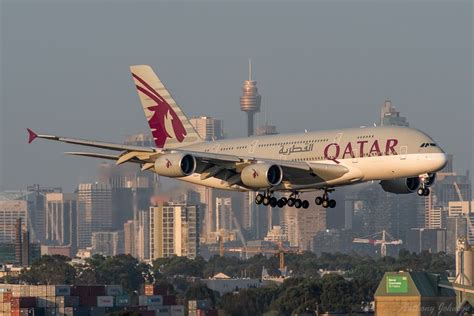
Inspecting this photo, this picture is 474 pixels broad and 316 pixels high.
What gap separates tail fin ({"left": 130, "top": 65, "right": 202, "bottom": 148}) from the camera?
126938 millimetres

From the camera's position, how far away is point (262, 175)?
363 ft

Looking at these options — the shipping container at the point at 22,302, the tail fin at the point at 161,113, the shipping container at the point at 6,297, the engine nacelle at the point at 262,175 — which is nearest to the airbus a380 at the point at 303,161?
the engine nacelle at the point at 262,175

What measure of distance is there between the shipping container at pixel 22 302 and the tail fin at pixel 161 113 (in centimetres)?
6612

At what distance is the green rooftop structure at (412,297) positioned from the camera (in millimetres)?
170500

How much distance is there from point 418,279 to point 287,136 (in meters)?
63.2

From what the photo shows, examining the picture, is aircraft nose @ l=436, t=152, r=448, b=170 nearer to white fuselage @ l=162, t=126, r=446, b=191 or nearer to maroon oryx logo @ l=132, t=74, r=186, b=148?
white fuselage @ l=162, t=126, r=446, b=191

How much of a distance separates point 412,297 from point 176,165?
6515cm

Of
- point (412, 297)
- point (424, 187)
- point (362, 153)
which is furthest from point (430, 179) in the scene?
point (412, 297)

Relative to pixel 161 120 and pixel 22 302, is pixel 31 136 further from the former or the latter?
pixel 22 302

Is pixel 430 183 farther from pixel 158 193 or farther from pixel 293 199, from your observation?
pixel 158 193

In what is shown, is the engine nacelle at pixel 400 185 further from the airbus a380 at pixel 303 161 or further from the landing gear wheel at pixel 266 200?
the landing gear wheel at pixel 266 200

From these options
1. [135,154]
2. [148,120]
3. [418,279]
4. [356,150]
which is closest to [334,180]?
[356,150]

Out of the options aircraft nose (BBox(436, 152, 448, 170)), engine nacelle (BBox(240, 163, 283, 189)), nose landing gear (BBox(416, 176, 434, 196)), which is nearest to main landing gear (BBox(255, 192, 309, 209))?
engine nacelle (BBox(240, 163, 283, 189))

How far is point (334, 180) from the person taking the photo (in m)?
110
